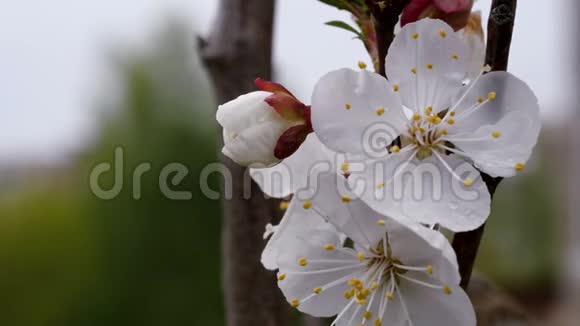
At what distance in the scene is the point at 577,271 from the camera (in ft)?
20.4

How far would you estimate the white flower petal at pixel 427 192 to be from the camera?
0.45 m

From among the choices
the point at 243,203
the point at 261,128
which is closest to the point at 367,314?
the point at 261,128

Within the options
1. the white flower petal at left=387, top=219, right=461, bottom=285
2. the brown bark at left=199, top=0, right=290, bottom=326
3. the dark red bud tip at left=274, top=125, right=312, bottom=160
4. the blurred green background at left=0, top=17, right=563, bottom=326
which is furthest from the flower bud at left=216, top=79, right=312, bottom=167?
the blurred green background at left=0, top=17, right=563, bottom=326

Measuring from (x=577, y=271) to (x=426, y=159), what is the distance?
248 inches

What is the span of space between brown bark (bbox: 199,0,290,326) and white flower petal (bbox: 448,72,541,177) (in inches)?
14.9

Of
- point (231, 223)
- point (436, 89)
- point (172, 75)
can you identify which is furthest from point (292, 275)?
point (172, 75)

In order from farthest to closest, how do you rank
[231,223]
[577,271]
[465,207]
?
[577,271] → [231,223] → [465,207]

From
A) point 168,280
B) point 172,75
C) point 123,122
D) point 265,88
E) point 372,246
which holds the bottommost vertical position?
point 168,280

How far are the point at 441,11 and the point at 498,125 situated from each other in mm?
101

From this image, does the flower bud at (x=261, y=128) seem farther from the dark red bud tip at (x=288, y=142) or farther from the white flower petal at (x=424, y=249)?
the white flower petal at (x=424, y=249)

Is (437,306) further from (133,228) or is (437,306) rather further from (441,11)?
(133,228)

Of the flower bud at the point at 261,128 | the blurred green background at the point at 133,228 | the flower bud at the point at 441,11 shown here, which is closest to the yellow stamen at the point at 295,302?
the flower bud at the point at 261,128

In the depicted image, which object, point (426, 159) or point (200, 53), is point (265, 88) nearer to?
point (426, 159)

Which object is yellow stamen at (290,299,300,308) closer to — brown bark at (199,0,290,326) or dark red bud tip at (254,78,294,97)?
dark red bud tip at (254,78,294,97)
